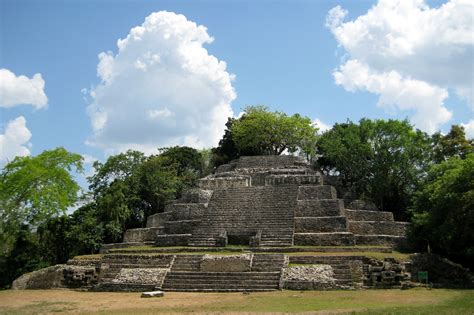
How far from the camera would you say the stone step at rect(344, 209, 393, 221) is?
94.6 ft

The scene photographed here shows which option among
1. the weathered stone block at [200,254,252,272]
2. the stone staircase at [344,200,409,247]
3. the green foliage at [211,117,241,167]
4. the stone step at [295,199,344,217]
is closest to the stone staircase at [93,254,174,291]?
the weathered stone block at [200,254,252,272]

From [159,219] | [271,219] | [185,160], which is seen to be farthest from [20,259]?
[185,160]

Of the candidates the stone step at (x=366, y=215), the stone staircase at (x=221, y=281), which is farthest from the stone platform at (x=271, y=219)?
the stone staircase at (x=221, y=281)

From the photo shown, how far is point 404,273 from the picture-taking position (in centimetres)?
2020

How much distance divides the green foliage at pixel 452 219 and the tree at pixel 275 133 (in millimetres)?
19774

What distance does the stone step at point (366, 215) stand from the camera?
2883 cm

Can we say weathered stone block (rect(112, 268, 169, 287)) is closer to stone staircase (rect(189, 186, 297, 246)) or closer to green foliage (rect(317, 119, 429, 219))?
stone staircase (rect(189, 186, 297, 246))

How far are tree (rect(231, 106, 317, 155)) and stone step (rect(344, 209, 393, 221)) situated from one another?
16.8 meters

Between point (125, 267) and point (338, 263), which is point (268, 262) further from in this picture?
point (125, 267)

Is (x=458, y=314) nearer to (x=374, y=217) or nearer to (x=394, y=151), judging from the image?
(x=374, y=217)

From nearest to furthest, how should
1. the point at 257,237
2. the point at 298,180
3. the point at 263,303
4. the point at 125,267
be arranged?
the point at 263,303, the point at 125,267, the point at 257,237, the point at 298,180

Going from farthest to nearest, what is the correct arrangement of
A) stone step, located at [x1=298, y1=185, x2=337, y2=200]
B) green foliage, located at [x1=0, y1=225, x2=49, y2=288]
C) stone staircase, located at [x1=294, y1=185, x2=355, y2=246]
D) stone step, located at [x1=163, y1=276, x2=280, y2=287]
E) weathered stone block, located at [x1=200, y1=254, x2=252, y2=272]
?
green foliage, located at [x1=0, y1=225, x2=49, y2=288] → stone step, located at [x1=298, y1=185, x2=337, y2=200] → stone staircase, located at [x1=294, y1=185, x2=355, y2=246] → weathered stone block, located at [x1=200, y1=254, x2=252, y2=272] → stone step, located at [x1=163, y1=276, x2=280, y2=287]

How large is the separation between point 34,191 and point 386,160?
22.8 meters

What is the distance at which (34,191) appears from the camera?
28781mm
